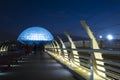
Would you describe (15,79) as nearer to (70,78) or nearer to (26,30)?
(70,78)

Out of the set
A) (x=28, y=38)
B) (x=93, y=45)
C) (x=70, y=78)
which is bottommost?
(x=70, y=78)

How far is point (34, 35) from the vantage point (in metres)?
Result: 158

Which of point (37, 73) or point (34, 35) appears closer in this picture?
point (37, 73)

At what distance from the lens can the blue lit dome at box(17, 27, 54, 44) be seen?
154 meters

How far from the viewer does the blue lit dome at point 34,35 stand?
154 metres

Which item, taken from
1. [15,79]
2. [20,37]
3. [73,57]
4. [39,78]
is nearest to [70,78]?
[39,78]

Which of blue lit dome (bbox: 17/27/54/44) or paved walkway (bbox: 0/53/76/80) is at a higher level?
blue lit dome (bbox: 17/27/54/44)

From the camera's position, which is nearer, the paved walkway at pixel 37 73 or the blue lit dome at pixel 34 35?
the paved walkway at pixel 37 73

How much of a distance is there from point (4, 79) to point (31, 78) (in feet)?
3.59

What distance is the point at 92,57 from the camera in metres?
10.5

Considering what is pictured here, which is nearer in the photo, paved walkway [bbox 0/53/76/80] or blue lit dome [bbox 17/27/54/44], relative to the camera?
paved walkway [bbox 0/53/76/80]

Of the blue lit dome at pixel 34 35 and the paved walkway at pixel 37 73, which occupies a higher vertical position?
the blue lit dome at pixel 34 35

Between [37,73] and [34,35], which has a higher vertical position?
[34,35]

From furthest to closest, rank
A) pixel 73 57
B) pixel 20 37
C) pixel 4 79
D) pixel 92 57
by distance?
pixel 20 37
pixel 73 57
pixel 4 79
pixel 92 57
